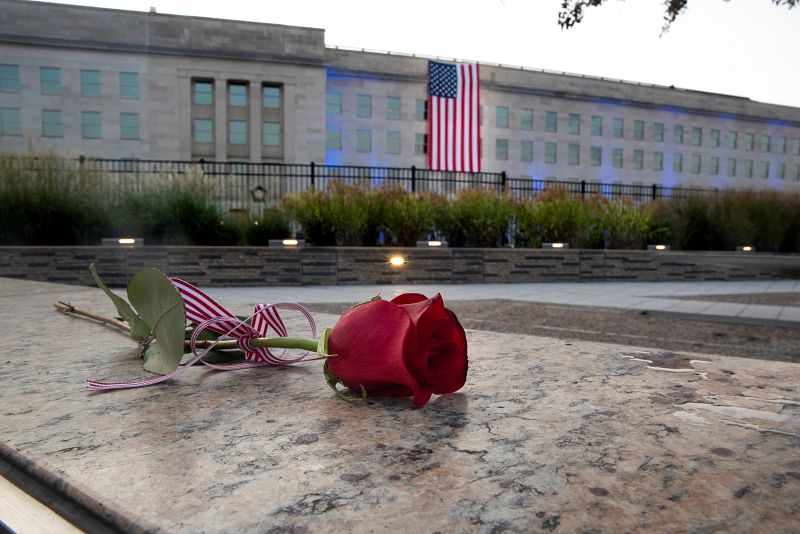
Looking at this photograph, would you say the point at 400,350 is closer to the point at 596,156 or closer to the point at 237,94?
the point at 237,94

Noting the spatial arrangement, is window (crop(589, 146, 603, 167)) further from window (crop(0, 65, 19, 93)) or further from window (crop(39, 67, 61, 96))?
window (crop(0, 65, 19, 93))

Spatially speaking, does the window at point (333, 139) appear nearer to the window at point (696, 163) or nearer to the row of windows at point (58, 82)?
the row of windows at point (58, 82)

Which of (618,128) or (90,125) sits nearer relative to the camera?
(90,125)

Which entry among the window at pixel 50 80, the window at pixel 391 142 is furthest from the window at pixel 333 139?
the window at pixel 50 80

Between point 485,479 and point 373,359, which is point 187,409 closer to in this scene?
point 373,359

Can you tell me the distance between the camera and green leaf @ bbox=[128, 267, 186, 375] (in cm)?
91

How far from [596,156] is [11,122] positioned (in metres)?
42.1

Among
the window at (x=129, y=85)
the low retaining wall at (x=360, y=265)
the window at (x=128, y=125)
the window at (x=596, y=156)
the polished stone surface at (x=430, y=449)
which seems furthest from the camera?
the window at (x=596, y=156)

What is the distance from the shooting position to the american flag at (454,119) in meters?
32.2

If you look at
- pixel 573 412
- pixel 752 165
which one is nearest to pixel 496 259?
pixel 573 412

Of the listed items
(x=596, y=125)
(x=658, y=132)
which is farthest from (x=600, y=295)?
(x=658, y=132)

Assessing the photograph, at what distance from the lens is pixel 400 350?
0.79 metres

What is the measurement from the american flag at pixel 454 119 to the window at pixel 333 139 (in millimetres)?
8304

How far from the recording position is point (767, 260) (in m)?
7.11
